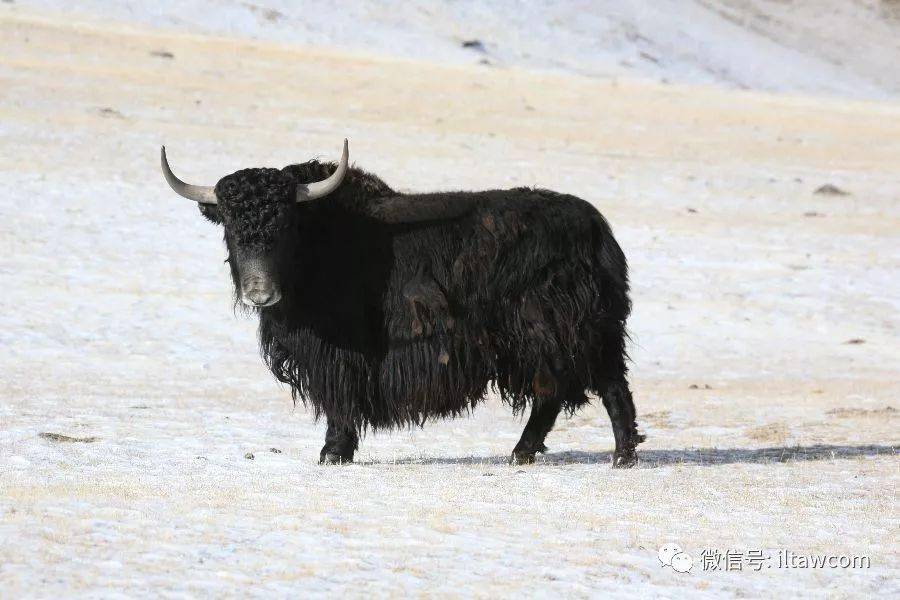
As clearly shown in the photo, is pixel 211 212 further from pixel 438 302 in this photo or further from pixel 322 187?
pixel 438 302

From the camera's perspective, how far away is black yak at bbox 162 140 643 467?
7996 millimetres

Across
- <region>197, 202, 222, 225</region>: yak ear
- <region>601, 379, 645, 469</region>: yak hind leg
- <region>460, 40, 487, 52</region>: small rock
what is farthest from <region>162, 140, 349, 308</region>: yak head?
<region>460, 40, 487, 52</region>: small rock

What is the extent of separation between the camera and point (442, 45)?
137 ft

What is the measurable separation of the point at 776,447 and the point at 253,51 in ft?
87.8

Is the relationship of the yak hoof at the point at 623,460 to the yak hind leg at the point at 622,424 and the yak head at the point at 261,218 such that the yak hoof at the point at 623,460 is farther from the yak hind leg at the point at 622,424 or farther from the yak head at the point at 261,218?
the yak head at the point at 261,218

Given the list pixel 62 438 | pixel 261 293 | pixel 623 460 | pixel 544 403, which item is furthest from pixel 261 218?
pixel 623 460

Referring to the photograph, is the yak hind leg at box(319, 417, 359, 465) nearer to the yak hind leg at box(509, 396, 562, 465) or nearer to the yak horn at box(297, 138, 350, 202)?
the yak hind leg at box(509, 396, 562, 465)

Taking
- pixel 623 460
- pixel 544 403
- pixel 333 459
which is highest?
pixel 544 403

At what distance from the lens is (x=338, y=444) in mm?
8258

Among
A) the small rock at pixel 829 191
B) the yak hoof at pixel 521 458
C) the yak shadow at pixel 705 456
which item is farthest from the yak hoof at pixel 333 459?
the small rock at pixel 829 191

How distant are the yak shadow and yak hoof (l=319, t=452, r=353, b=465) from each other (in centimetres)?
21

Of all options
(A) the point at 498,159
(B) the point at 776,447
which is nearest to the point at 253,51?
(A) the point at 498,159

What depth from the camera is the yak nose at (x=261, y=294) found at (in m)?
7.64

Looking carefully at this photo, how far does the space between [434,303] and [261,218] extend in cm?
104
